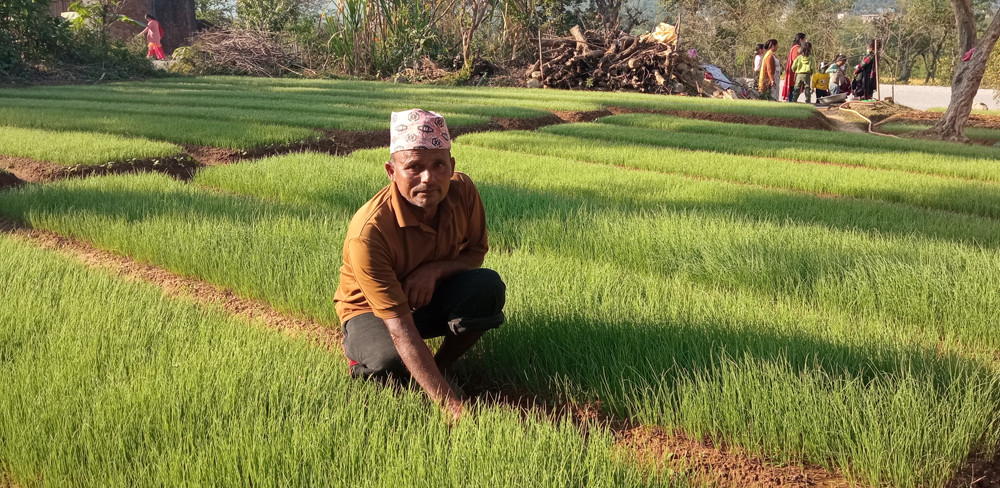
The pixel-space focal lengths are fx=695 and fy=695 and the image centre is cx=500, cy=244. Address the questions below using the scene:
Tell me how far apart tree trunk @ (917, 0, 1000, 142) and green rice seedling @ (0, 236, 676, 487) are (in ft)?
32.4

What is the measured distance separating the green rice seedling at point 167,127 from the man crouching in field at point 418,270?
533 centimetres

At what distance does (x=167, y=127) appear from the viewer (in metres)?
7.63

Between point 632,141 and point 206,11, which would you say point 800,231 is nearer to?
point 632,141

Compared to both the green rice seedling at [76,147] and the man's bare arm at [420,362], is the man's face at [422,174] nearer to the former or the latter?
the man's bare arm at [420,362]

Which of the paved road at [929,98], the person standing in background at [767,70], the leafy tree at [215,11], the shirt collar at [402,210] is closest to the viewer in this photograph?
the shirt collar at [402,210]

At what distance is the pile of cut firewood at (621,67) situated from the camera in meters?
17.1

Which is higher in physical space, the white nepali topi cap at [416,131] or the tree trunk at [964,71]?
the tree trunk at [964,71]

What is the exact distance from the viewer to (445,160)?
1941 millimetres

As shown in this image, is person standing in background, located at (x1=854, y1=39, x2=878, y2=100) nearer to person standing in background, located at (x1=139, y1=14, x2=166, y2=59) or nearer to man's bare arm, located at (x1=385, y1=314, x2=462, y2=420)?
man's bare arm, located at (x1=385, y1=314, x2=462, y2=420)

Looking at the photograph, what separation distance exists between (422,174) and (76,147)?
5.68m

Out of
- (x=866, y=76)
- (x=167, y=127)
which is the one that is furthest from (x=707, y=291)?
(x=866, y=76)

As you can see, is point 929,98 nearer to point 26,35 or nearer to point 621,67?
point 621,67

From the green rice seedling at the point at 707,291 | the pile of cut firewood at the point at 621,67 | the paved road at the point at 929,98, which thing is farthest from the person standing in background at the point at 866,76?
the green rice seedling at the point at 707,291

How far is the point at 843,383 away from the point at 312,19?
23.1 meters
